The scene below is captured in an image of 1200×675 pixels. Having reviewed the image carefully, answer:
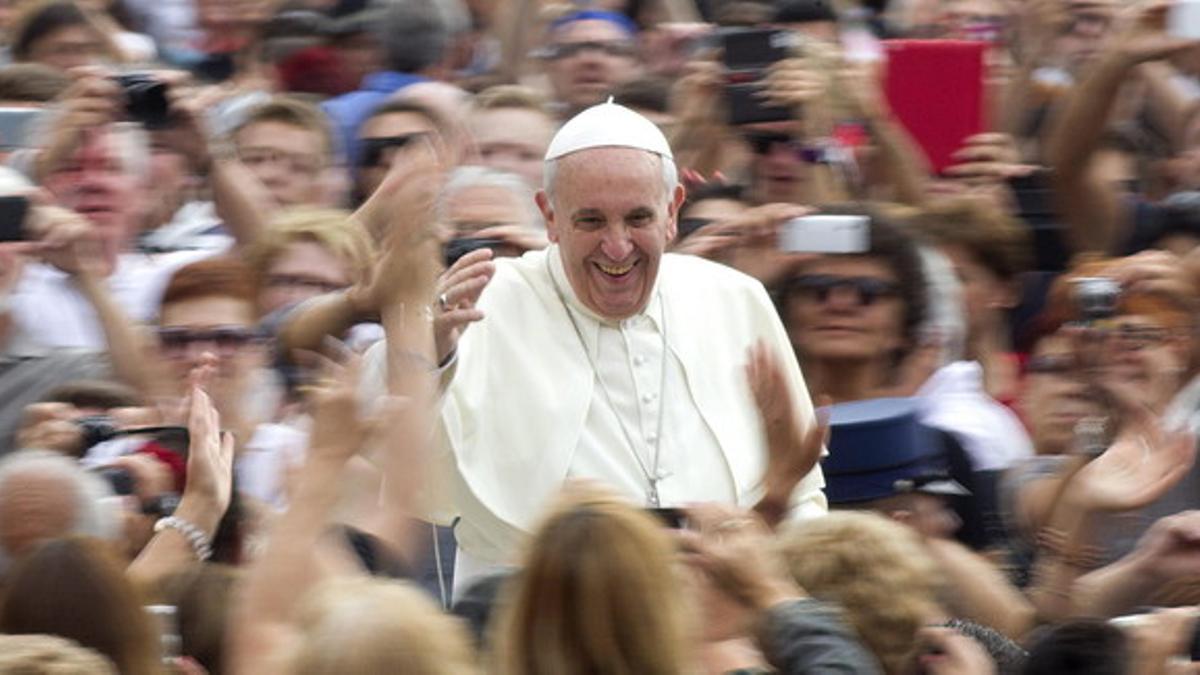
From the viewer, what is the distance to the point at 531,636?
4.40m

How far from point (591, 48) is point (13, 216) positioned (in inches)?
115

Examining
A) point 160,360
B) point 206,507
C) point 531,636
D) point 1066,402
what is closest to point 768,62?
point 1066,402

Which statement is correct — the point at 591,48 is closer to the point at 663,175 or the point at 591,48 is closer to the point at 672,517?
the point at 663,175

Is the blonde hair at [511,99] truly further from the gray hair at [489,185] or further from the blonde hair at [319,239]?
the blonde hair at [319,239]

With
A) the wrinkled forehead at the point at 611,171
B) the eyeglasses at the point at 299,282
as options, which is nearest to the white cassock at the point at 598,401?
the wrinkled forehead at the point at 611,171

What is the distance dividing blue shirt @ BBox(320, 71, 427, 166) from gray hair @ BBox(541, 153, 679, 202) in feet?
7.81

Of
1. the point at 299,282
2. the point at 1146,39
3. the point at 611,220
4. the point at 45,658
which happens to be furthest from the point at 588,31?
the point at 45,658

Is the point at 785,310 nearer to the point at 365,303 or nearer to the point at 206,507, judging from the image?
the point at 365,303

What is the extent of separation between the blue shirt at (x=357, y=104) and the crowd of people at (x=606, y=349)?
0.06 feet

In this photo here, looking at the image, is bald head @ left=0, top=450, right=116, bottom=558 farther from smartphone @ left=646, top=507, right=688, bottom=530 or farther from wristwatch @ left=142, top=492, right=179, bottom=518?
smartphone @ left=646, top=507, right=688, bottom=530

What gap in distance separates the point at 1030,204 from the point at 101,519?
387 cm

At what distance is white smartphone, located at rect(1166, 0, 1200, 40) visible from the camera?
7.57 metres

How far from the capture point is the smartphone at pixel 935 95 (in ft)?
28.3

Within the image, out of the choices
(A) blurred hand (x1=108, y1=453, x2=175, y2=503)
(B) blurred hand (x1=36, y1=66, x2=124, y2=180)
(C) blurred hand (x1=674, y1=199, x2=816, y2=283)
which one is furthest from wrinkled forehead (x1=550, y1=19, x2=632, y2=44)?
(A) blurred hand (x1=108, y1=453, x2=175, y2=503)
